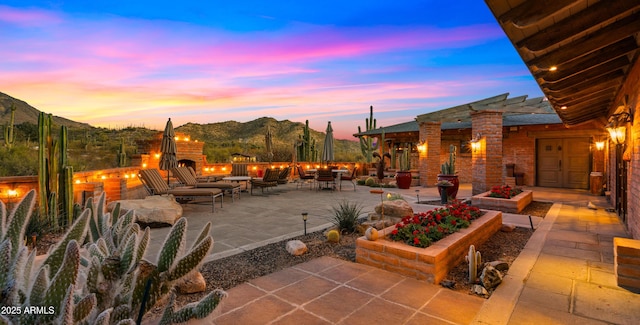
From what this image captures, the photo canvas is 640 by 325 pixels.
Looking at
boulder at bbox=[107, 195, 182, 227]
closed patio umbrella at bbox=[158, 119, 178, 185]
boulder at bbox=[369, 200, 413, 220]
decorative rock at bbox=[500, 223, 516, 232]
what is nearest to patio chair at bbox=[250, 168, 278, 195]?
closed patio umbrella at bbox=[158, 119, 178, 185]

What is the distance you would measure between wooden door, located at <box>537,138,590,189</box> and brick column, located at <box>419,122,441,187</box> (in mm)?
4104

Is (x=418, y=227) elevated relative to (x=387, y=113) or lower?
lower

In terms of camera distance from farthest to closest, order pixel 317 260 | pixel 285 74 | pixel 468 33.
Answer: pixel 285 74
pixel 468 33
pixel 317 260

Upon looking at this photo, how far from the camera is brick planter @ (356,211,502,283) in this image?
306cm

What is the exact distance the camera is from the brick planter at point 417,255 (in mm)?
3061

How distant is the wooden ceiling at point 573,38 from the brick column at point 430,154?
23.3 feet

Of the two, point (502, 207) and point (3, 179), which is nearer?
point (3, 179)

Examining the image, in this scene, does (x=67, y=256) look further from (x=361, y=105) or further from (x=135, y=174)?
(x=361, y=105)

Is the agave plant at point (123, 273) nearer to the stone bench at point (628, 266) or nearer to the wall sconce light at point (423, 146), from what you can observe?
the stone bench at point (628, 266)

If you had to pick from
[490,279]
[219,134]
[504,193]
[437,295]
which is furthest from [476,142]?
[219,134]

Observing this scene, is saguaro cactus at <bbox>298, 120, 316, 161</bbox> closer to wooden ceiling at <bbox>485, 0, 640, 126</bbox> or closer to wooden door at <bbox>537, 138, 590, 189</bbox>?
wooden door at <bbox>537, 138, 590, 189</bbox>

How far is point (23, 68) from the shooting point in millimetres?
10641

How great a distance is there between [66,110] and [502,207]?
2020cm

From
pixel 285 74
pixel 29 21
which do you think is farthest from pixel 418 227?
pixel 285 74
